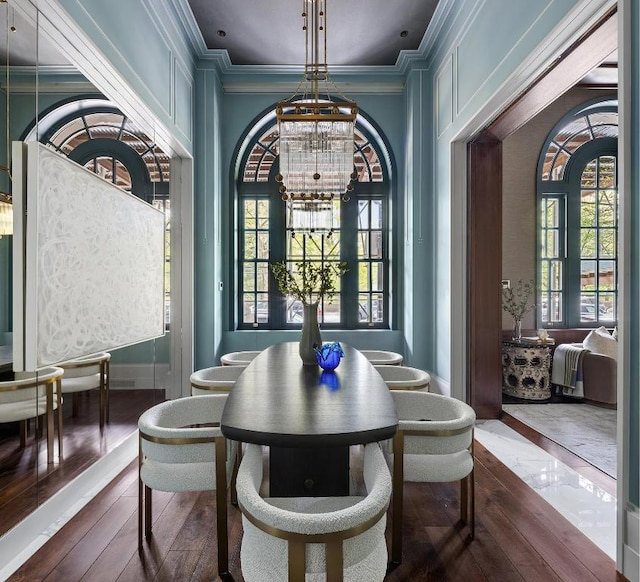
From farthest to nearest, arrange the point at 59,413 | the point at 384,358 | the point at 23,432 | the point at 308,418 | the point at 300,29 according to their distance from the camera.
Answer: the point at 300,29 < the point at 384,358 < the point at 59,413 < the point at 23,432 < the point at 308,418

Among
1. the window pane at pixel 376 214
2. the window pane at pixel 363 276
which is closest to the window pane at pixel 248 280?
the window pane at pixel 363 276

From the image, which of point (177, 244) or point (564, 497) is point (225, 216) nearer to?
point (177, 244)

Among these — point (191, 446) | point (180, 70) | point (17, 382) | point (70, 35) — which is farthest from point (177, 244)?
point (191, 446)

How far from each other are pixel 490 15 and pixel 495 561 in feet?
11.2

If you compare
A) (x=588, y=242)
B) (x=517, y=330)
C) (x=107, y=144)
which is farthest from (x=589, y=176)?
(x=107, y=144)

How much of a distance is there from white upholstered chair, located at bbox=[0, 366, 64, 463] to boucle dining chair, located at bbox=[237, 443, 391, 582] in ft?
4.00

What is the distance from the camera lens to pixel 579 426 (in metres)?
3.75

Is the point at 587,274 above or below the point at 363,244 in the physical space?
below

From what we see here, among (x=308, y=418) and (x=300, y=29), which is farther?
(x=300, y=29)

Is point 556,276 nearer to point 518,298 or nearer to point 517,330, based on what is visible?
point 518,298

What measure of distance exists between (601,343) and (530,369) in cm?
83

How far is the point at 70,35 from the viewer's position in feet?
7.35

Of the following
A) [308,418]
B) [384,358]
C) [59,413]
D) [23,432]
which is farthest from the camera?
[384,358]

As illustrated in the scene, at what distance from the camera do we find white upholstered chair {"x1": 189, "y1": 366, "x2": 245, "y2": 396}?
2.58 meters
